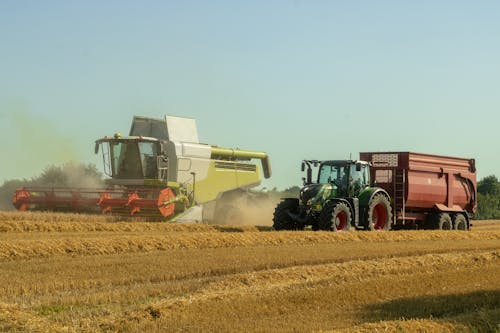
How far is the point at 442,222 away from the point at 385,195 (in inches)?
128

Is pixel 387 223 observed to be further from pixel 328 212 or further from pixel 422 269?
pixel 422 269

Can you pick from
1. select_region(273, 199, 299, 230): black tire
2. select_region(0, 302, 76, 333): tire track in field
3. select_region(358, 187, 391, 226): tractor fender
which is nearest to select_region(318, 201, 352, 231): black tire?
select_region(358, 187, 391, 226): tractor fender

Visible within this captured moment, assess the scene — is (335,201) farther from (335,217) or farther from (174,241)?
(174,241)

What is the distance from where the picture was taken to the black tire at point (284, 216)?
21.8m

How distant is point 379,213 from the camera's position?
2331 centimetres

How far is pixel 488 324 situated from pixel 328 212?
12.5 meters

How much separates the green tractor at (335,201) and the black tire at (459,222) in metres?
4.14

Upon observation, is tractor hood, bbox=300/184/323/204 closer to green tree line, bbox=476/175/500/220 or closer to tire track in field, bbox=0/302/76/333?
tire track in field, bbox=0/302/76/333

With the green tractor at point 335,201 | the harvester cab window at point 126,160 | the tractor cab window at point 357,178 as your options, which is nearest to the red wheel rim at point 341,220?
the green tractor at point 335,201

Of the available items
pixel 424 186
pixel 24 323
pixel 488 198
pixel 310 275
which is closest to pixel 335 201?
pixel 424 186

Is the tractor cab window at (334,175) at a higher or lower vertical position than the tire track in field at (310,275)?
higher

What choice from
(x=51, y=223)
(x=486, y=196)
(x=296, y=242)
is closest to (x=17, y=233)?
(x=51, y=223)

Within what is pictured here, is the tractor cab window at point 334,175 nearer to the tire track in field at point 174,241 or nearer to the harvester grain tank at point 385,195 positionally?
the harvester grain tank at point 385,195

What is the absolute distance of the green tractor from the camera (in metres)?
21.1
